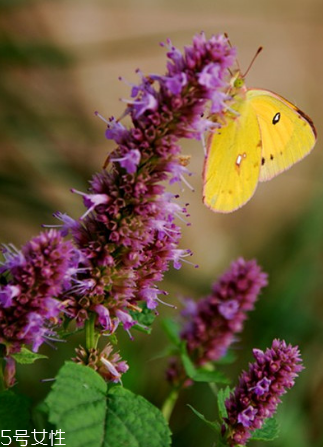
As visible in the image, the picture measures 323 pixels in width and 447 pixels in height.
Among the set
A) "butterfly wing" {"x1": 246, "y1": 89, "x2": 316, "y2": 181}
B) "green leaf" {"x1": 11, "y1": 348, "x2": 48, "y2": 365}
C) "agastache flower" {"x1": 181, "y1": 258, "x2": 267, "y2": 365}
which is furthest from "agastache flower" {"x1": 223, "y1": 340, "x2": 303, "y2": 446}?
"butterfly wing" {"x1": 246, "y1": 89, "x2": 316, "y2": 181}

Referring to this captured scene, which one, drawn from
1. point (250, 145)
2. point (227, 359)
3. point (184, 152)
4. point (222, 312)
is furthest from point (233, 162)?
point (184, 152)

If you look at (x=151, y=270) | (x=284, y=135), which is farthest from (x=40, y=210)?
(x=151, y=270)

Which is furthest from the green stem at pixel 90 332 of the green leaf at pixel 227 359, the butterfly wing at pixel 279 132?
the butterfly wing at pixel 279 132

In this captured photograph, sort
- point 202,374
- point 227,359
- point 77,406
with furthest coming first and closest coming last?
point 227,359
point 202,374
point 77,406

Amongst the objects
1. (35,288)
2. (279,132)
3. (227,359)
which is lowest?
(227,359)

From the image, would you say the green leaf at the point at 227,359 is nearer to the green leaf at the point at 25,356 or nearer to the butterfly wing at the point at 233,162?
the butterfly wing at the point at 233,162

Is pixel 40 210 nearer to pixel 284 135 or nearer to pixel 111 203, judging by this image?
pixel 284 135

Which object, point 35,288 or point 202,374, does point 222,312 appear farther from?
point 35,288
